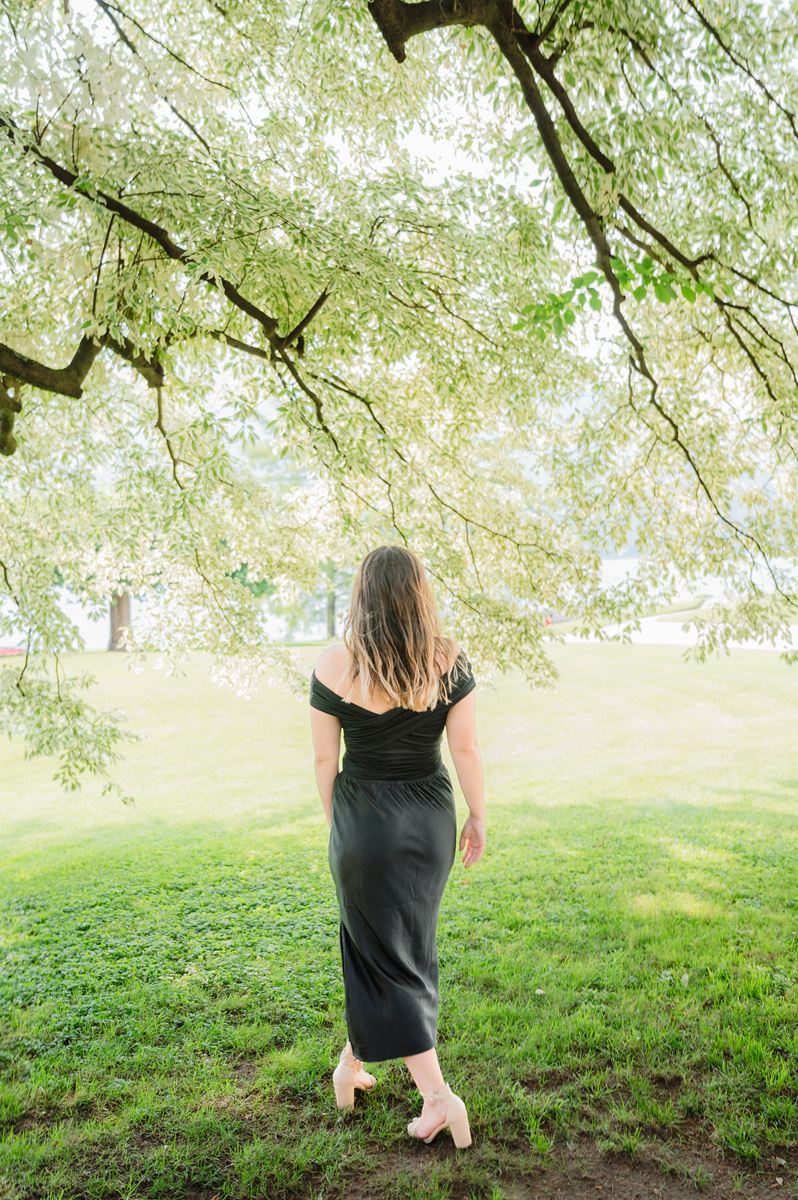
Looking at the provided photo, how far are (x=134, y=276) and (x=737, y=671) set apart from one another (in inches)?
998

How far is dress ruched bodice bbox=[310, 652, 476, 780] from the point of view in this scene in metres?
3.50

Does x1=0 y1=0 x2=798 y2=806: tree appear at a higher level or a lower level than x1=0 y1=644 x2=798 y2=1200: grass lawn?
higher

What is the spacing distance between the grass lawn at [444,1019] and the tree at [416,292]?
1.84m

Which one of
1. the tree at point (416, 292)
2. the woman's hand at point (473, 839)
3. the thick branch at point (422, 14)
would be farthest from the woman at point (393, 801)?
the thick branch at point (422, 14)

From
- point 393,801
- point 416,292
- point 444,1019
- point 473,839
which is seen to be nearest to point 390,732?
point 393,801

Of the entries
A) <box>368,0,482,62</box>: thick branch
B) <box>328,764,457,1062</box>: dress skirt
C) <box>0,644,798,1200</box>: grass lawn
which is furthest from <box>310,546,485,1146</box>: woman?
<box>368,0,482,62</box>: thick branch

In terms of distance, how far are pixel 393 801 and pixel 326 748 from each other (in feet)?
1.24

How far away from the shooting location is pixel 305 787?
15820 mm

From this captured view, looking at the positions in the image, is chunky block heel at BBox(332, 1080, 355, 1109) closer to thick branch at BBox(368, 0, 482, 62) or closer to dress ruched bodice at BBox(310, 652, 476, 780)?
dress ruched bodice at BBox(310, 652, 476, 780)

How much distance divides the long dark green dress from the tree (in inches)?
108

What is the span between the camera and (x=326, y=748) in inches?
142

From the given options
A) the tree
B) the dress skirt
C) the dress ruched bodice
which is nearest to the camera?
the dress skirt

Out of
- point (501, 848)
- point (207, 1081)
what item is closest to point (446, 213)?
point (207, 1081)

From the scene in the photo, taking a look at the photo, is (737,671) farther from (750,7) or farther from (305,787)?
(750,7)
